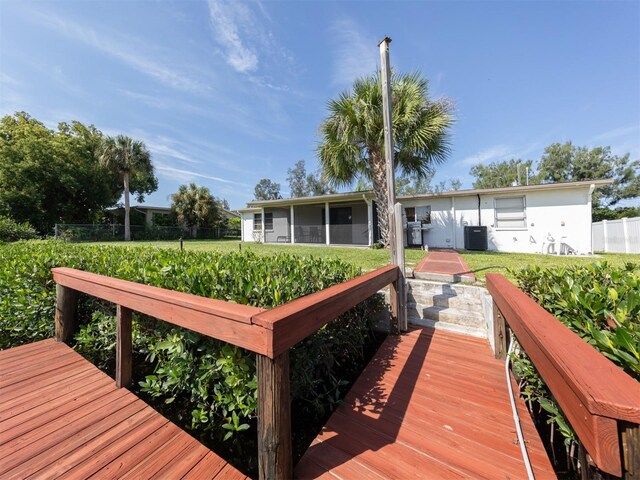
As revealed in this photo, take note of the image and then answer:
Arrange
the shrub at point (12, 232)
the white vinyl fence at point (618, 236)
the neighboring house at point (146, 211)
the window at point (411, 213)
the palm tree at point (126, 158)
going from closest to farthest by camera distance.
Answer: the white vinyl fence at point (618, 236) < the window at point (411, 213) < the shrub at point (12, 232) < the palm tree at point (126, 158) < the neighboring house at point (146, 211)

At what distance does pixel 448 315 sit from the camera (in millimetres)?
3586

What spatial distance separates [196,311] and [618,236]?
47.1 feet

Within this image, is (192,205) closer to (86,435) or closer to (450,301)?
(450,301)

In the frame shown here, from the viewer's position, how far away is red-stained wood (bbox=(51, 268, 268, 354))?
127 centimetres

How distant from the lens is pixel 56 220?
20.1 m

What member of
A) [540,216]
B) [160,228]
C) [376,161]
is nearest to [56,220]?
[160,228]

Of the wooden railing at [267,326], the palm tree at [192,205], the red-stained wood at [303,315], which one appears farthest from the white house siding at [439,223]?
the palm tree at [192,205]

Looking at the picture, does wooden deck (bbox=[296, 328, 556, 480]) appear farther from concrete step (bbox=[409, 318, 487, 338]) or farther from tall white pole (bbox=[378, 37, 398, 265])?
tall white pole (bbox=[378, 37, 398, 265])

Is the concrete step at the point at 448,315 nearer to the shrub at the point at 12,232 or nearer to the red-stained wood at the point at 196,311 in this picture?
the red-stained wood at the point at 196,311

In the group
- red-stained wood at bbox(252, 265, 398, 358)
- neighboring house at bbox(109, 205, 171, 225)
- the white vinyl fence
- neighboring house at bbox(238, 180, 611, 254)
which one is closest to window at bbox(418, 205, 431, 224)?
neighboring house at bbox(238, 180, 611, 254)

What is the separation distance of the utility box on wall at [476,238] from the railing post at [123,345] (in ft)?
35.4

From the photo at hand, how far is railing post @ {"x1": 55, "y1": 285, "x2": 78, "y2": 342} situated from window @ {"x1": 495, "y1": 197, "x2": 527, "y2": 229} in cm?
1210

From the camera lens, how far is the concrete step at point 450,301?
12.0 ft

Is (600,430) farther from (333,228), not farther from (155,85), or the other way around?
(333,228)
